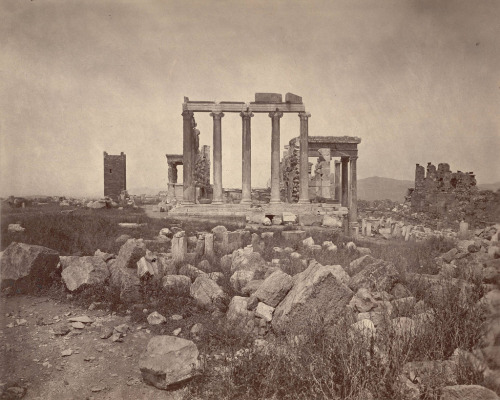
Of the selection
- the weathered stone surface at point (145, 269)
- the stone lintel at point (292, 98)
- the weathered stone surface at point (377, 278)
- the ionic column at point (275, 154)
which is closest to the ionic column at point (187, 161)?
the ionic column at point (275, 154)

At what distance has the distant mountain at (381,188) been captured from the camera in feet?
331

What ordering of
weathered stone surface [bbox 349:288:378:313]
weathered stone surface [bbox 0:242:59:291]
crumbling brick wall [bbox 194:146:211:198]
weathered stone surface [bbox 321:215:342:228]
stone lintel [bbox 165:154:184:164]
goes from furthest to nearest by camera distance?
1. stone lintel [bbox 165:154:184:164]
2. crumbling brick wall [bbox 194:146:211:198]
3. weathered stone surface [bbox 321:215:342:228]
4. weathered stone surface [bbox 0:242:59:291]
5. weathered stone surface [bbox 349:288:378:313]

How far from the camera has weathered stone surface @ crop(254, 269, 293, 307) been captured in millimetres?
5488

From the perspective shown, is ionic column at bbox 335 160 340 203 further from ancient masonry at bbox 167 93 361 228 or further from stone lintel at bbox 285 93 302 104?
stone lintel at bbox 285 93 302 104

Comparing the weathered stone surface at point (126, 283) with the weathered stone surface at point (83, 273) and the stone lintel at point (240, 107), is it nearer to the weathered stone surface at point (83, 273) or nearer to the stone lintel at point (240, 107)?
the weathered stone surface at point (83, 273)

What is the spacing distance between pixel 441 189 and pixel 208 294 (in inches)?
1152

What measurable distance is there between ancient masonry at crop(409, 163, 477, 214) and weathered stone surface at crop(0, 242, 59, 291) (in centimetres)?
2784

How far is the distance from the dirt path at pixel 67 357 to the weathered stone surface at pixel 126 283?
44cm

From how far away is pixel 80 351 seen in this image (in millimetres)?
4699

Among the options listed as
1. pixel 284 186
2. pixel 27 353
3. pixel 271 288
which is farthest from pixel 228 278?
pixel 284 186

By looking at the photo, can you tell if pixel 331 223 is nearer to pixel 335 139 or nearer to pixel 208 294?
pixel 335 139

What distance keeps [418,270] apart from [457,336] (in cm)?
408

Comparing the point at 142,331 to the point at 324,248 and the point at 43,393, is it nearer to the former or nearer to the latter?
the point at 43,393

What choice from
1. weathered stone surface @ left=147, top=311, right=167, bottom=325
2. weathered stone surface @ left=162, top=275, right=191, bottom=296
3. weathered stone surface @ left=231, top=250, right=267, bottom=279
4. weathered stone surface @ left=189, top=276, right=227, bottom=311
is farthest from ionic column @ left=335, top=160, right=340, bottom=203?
weathered stone surface @ left=147, top=311, right=167, bottom=325
